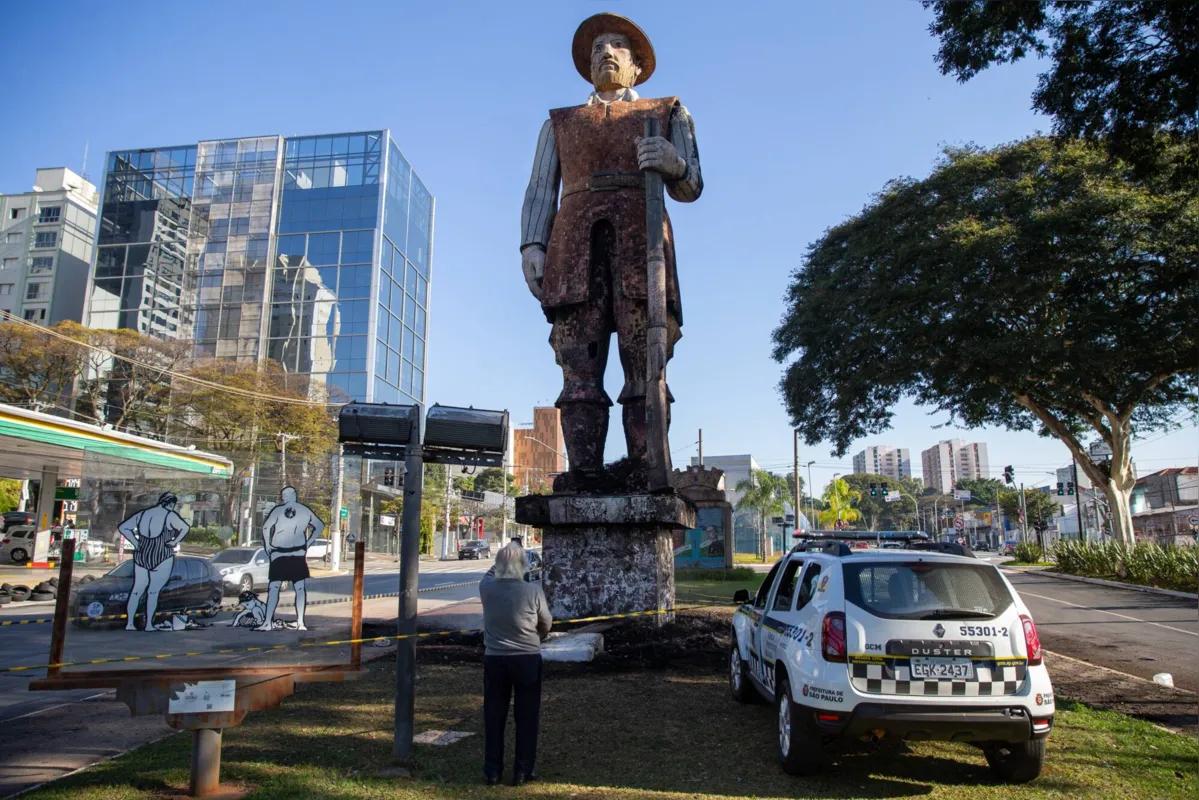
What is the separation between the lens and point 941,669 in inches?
193

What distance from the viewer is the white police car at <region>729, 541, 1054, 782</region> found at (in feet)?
15.9

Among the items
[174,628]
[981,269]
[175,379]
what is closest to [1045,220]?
[981,269]

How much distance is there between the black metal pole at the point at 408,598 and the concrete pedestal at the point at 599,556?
387cm

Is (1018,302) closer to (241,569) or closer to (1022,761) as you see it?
(1022,761)

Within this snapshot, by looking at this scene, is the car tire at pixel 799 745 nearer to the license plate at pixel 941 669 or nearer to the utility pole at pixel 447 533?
the license plate at pixel 941 669

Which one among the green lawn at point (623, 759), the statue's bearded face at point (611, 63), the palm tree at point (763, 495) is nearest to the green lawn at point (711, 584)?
the green lawn at point (623, 759)

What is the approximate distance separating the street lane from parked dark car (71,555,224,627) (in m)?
9.84

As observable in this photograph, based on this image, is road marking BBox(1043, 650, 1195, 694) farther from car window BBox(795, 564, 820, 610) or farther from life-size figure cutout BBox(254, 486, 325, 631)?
life-size figure cutout BBox(254, 486, 325, 631)

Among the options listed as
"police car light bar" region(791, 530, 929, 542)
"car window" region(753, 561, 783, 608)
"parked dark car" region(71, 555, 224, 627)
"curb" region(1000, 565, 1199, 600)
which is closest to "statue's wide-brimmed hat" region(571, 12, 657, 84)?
"police car light bar" region(791, 530, 929, 542)

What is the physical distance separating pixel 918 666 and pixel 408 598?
3149 millimetres

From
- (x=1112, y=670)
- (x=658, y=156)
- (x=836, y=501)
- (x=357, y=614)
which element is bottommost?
(x=1112, y=670)

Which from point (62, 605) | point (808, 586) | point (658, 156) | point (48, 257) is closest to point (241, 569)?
point (62, 605)

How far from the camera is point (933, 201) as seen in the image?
910 inches

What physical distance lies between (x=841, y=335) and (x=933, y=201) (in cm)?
443
